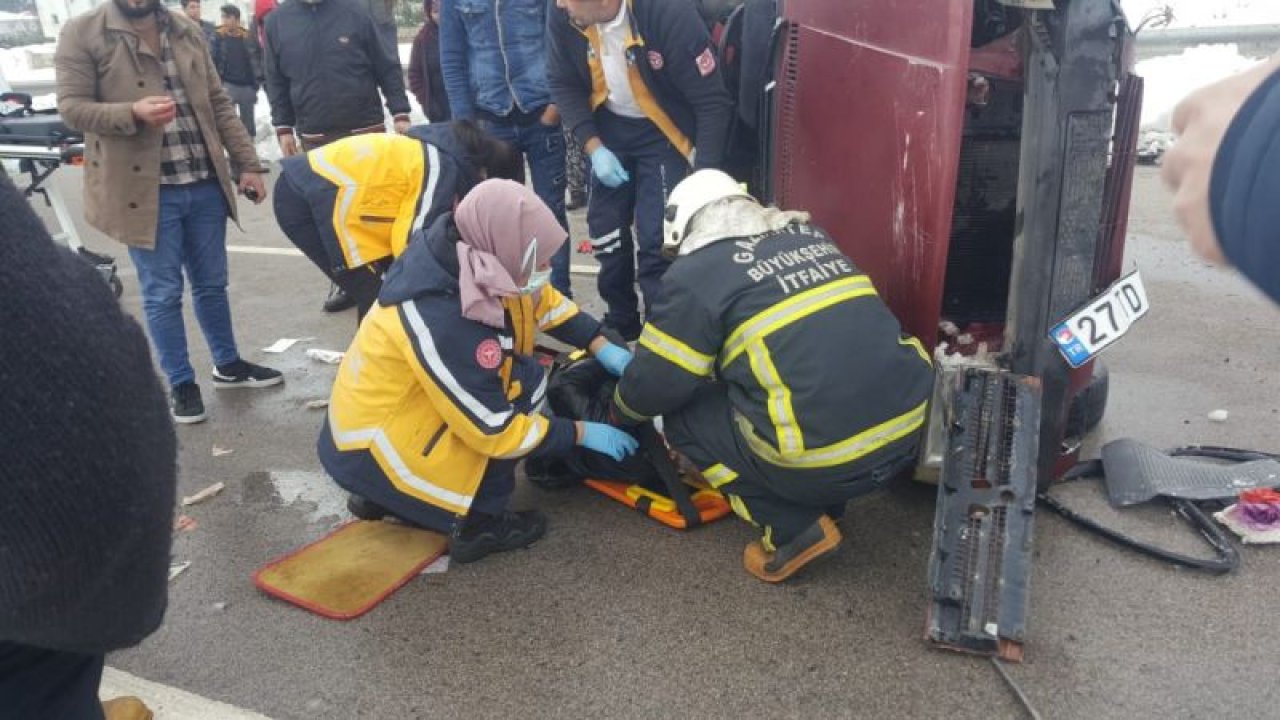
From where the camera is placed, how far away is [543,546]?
2.92 m

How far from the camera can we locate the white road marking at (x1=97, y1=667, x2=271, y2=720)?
225 centimetres

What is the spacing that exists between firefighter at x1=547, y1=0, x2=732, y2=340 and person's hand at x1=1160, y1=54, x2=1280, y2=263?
3.04m

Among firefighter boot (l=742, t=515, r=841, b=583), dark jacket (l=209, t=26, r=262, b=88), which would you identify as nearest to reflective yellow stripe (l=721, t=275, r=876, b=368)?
firefighter boot (l=742, t=515, r=841, b=583)

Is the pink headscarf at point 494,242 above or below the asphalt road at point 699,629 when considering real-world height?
above

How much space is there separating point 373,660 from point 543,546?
0.66 meters

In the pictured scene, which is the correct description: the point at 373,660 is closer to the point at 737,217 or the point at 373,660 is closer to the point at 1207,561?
the point at 737,217

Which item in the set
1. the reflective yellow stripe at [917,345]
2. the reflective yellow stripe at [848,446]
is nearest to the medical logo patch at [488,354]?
the reflective yellow stripe at [848,446]

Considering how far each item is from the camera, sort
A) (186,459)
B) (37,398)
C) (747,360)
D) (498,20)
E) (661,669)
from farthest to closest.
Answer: (498,20), (186,459), (747,360), (661,669), (37,398)

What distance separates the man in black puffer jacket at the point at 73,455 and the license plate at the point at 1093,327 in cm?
220

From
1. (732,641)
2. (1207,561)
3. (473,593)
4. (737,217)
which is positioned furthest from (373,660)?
(1207,561)

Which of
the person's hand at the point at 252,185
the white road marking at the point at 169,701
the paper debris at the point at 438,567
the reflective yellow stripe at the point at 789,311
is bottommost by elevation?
the paper debris at the point at 438,567

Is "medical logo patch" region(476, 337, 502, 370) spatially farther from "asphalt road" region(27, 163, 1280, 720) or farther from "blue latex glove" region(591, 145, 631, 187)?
"blue latex glove" region(591, 145, 631, 187)

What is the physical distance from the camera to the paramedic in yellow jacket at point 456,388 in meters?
2.62

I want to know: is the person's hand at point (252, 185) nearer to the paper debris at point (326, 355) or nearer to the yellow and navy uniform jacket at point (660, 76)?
the paper debris at point (326, 355)
